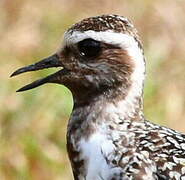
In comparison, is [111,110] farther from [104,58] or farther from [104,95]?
[104,58]

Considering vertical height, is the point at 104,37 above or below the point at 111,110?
above

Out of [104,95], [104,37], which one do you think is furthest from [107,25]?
[104,95]

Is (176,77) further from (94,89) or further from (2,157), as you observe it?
(94,89)

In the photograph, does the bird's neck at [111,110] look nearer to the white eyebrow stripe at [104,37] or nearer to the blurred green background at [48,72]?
the white eyebrow stripe at [104,37]

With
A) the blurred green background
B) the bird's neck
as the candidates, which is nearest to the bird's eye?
the bird's neck

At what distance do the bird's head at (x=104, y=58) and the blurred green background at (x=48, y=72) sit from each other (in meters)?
1.89

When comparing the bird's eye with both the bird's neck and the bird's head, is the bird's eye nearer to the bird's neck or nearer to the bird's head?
the bird's head

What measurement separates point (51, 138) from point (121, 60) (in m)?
2.38

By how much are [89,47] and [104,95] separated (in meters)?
0.26

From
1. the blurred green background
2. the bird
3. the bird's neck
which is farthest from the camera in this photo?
the blurred green background

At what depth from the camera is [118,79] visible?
603 cm

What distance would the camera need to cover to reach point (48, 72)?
28.4 ft

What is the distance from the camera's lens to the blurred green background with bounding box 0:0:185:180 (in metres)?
8.04

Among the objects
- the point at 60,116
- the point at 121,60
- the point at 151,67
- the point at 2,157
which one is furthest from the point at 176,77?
the point at 121,60
